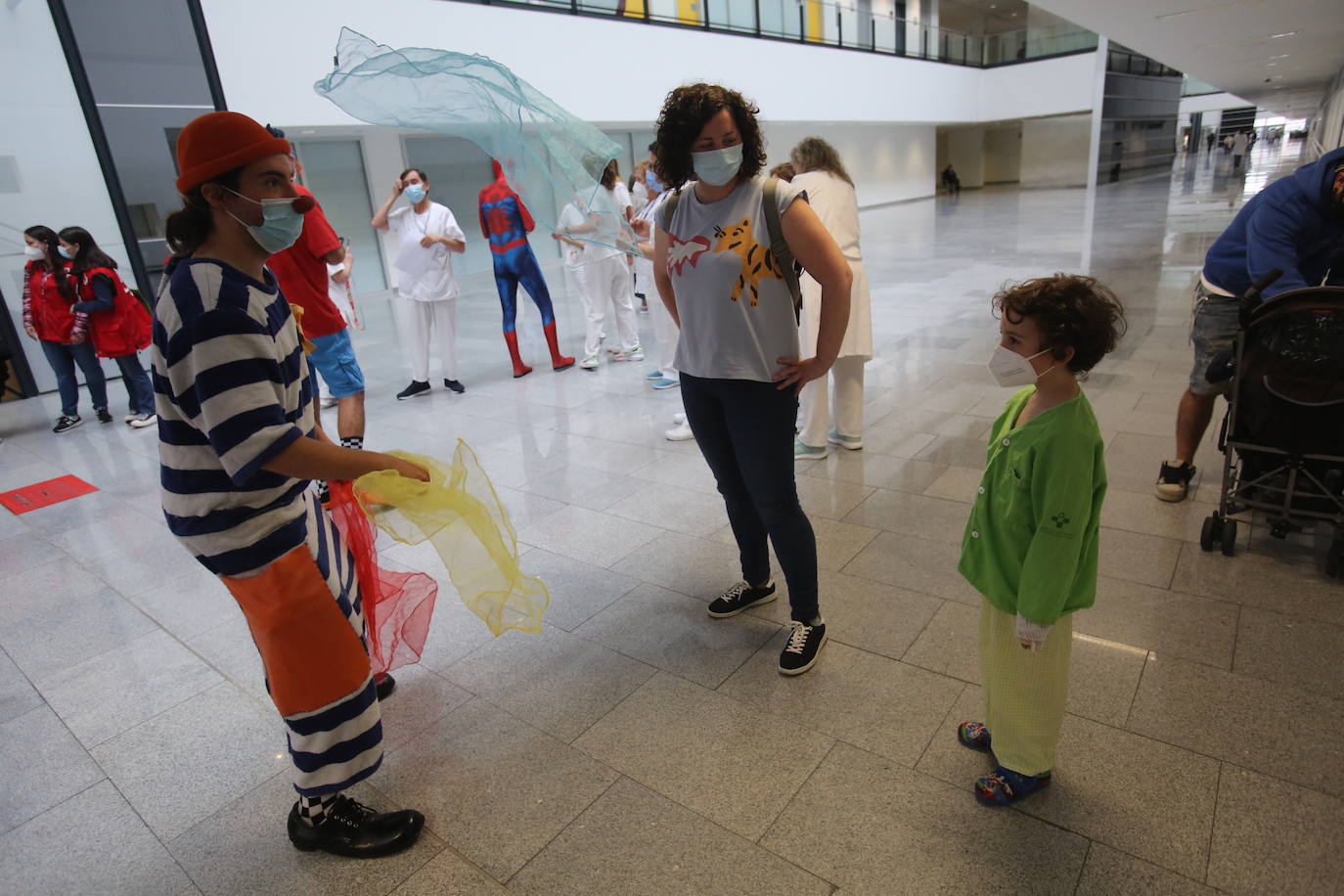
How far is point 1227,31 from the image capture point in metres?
10.4

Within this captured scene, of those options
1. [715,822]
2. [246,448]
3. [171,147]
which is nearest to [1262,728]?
[715,822]

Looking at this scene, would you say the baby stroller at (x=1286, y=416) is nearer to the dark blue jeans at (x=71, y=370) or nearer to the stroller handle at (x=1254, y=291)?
the stroller handle at (x=1254, y=291)

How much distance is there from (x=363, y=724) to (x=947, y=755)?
154cm

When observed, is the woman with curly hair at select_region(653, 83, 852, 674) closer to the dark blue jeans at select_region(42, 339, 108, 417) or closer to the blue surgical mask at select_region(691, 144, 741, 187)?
the blue surgical mask at select_region(691, 144, 741, 187)

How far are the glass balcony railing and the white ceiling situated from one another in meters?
7.65

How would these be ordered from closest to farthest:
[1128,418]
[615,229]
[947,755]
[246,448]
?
[246,448] < [947,755] < [615,229] < [1128,418]

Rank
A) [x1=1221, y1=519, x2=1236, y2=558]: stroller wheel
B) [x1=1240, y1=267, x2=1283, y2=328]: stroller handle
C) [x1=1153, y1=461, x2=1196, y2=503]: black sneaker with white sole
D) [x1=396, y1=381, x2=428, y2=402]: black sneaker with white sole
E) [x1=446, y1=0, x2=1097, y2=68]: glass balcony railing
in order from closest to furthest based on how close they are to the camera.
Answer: [x1=1240, y1=267, x2=1283, y2=328]: stroller handle < [x1=1221, y1=519, x2=1236, y2=558]: stroller wheel < [x1=1153, y1=461, x2=1196, y2=503]: black sneaker with white sole < [x1=396, y1=381, x2=428, y2=402]: black sneaker with white sole < [x1=446, y1=0, x2=1097, y2=68]: glass balcony railing

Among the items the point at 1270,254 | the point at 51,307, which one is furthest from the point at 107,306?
the point at 1270,254

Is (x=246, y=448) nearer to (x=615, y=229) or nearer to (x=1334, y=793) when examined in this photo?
(x=615, y=229)

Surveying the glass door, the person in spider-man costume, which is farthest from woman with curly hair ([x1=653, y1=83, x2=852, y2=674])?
the glass door

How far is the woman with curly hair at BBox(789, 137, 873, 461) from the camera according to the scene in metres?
3.90

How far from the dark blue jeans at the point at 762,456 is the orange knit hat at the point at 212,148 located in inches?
52.6

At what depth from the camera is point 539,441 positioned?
17.1 feet

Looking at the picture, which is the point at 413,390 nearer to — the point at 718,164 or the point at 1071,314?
the point at 718,164
